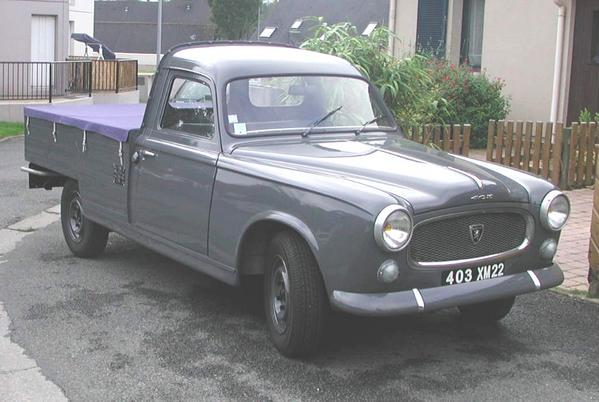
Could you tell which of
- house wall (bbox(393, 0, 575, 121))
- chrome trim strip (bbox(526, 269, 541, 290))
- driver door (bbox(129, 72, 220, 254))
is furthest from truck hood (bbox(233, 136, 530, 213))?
house wall (bbox(393, 0, 575, 121))

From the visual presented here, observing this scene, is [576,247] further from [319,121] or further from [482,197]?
[482,197]

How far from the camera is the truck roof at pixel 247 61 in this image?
6.05m

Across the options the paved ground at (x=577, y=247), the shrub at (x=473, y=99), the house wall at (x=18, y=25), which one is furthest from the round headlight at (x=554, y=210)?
the house wall at (x=18, y=25)

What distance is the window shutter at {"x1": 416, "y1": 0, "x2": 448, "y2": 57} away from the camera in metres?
18.2

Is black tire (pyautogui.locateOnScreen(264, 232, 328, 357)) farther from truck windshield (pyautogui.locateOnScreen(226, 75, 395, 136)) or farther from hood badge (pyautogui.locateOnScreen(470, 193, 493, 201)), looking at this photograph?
truck windshield (pyautogui.locateOnScreen(226, 75, 395, 136))

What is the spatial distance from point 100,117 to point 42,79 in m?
16.9

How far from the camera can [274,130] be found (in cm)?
583

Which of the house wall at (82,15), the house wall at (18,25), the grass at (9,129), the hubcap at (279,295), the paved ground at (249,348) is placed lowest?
the paved ground at (249,348)

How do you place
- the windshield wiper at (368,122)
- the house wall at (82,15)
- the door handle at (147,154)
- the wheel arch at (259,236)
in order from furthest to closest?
the house wall at (82,15)
the door handle at (147,154)
the windshield wiper at (368,122)
the wheel arch at (259,236)

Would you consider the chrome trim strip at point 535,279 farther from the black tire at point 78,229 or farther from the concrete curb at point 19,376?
the black tire at point 78,229

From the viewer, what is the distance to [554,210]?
16.9 ft

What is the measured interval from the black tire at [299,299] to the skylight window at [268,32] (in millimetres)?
48274

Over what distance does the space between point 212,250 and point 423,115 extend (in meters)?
4.73

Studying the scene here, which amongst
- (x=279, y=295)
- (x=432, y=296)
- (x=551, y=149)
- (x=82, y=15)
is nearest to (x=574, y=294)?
(x=432, y=296)
